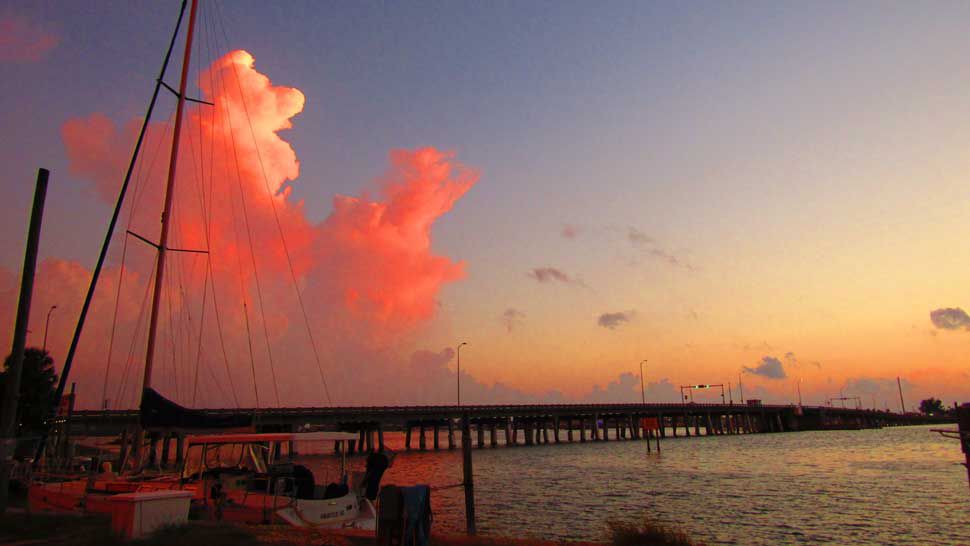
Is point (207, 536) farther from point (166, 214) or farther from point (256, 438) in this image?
point (166, 214)

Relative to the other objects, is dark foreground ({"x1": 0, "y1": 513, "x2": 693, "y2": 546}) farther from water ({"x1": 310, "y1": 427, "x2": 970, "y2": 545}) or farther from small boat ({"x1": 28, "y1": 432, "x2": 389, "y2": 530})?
water ({"x1": 310, "y1": 427, "x2": 970, "y2": 545})

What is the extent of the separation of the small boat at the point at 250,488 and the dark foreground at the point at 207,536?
2.90m

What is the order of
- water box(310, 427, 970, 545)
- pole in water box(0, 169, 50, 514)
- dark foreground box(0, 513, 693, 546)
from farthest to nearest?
water box(310, 427, 970, 545) < pole in water box(0, 169, 50, 514) < dark foreground box(0, 513, 693, 546)

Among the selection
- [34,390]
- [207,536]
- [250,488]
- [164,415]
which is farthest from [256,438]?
[34,390]

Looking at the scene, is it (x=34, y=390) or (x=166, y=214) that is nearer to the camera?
(x=166, y=214)

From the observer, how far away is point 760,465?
59.6 meters

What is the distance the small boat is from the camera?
63.8 ft

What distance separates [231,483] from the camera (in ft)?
66.8

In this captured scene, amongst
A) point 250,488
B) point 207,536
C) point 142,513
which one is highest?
point 142,513

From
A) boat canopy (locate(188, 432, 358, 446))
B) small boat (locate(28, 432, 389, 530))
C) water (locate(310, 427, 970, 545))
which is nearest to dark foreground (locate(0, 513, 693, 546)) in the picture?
small boat (locate(28, 432, 389, 530))

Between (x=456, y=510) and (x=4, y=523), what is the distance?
20.8 m

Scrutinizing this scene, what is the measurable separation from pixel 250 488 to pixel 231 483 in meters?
0.64

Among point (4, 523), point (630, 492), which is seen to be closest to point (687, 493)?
point (630, 492)

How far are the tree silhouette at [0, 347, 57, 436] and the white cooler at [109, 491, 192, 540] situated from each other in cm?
4977
